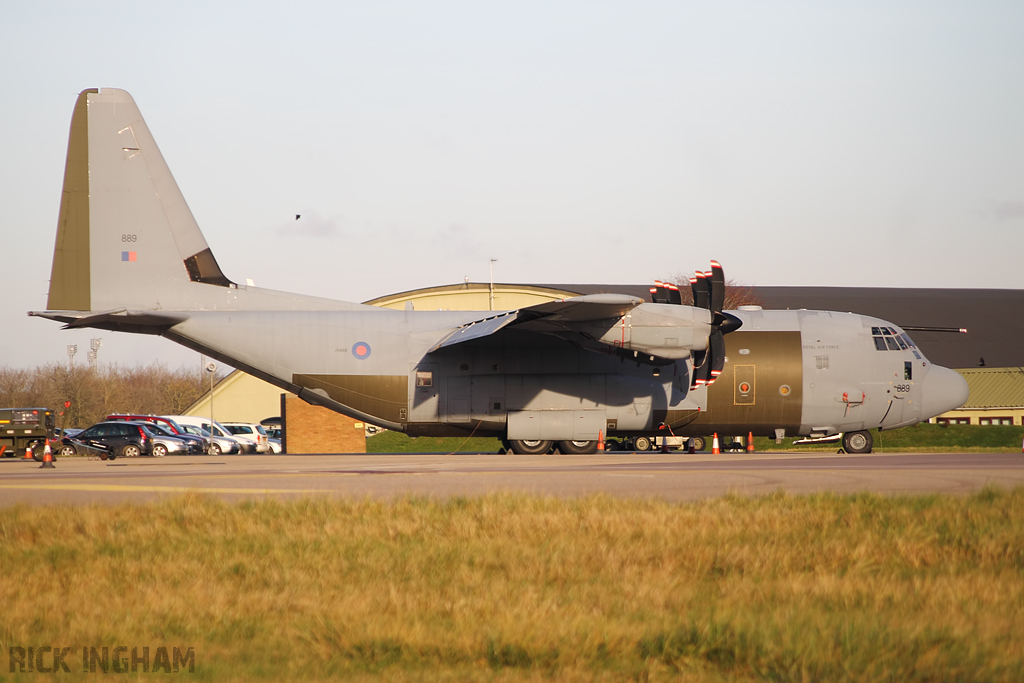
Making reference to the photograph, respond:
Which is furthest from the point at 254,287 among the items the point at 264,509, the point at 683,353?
the point at 264,509

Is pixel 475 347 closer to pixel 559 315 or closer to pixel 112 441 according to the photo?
pixel 559 315

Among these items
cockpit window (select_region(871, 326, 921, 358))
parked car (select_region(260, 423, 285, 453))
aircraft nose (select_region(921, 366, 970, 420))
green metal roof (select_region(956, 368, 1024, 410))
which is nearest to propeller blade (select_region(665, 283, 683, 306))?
cockpit window (select_region(871, 326, 921, 358))

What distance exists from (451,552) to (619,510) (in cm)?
276

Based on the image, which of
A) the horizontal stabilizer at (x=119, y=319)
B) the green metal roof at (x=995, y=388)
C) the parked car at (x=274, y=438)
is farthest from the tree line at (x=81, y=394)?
the green metal roof at (x=995, y=388)

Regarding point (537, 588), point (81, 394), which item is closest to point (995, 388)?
point (537, 588)

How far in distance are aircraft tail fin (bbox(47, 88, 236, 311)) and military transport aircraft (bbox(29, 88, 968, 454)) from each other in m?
0.04

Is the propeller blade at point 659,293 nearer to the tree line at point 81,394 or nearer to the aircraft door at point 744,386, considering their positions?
the aircraft door at point 744,386

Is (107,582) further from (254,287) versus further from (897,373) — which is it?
(897,373)

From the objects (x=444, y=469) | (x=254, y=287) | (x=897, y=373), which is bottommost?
(x=444, y=469)

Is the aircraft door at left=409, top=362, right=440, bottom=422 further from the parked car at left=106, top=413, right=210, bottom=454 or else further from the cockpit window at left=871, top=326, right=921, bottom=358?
the parked car at left=106, top=413, right=210, bottom=454

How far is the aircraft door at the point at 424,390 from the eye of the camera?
85.7 feet

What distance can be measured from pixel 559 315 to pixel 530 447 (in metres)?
5.40

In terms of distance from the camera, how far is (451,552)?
841 cm

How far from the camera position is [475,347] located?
26188 millimetres
